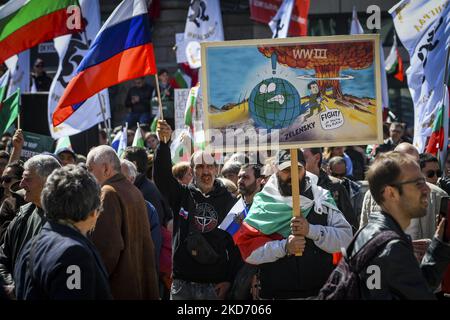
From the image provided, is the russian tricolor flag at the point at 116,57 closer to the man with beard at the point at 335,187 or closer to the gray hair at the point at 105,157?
the man with beard at the point at 335,187

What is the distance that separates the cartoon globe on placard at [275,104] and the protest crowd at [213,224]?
0.12 meters

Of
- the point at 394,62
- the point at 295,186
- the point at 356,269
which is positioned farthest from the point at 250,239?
the point at 394,62

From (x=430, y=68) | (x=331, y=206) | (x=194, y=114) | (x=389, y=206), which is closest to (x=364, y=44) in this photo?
(x=331, y=206)

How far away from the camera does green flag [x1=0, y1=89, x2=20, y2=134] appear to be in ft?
36.2

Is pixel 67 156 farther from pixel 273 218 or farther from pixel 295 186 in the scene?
pixel 295 186

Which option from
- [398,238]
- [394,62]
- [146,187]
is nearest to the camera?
[398,238]

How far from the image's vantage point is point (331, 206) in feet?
21.0

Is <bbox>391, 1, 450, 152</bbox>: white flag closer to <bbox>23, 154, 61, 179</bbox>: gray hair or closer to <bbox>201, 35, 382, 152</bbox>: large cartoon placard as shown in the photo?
<bbox>201, 35, 382, 152</bbox>: large cartoon placard

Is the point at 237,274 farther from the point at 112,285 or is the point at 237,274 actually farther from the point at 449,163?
the point at 449,163

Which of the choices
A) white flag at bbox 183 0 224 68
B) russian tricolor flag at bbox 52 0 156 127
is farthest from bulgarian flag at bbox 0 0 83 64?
white flag at bbox 183 0 224 68

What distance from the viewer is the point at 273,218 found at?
6.42 metres

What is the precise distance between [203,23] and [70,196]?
451 inches

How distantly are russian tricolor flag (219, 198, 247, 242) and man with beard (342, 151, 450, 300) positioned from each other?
253 cm
